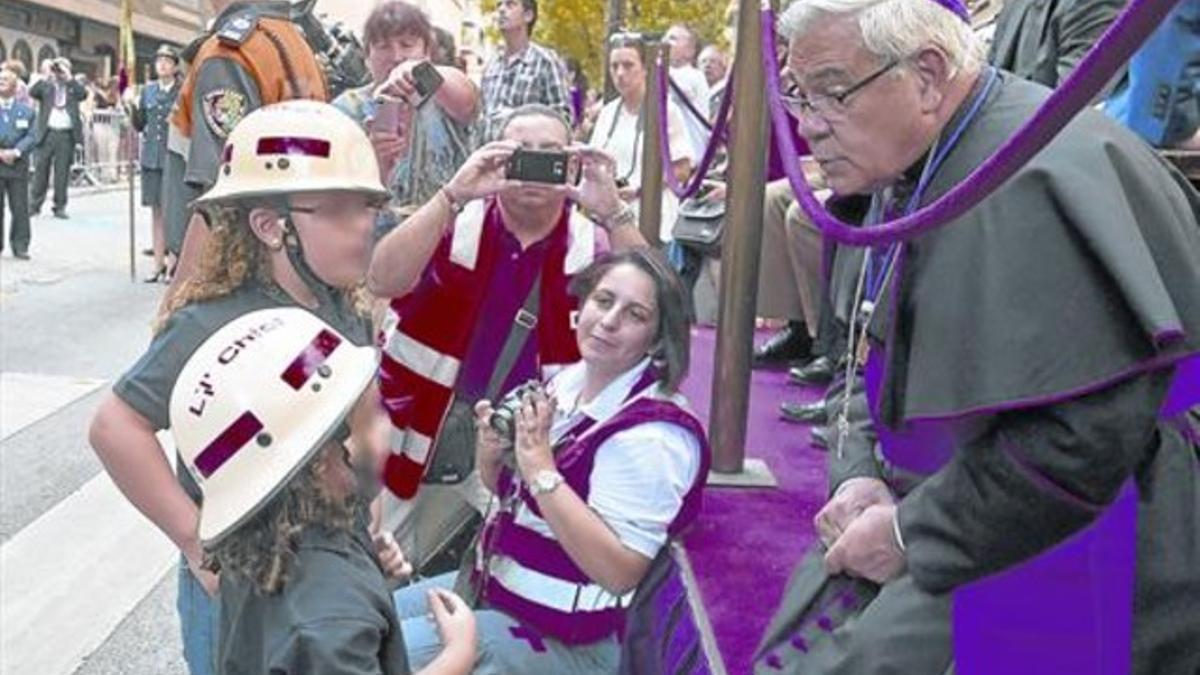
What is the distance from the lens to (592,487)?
282 cm

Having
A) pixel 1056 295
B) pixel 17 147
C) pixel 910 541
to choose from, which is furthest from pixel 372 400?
pixel 17 147

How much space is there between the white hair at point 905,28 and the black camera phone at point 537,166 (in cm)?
163

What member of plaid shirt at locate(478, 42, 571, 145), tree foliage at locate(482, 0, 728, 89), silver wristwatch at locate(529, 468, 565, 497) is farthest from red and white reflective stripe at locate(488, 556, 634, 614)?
tree foliage at locate(482, 0, 728, 89)

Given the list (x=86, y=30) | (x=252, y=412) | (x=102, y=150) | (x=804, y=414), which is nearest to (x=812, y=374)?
(x=804, y=414)

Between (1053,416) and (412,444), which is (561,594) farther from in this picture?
(1053,416)

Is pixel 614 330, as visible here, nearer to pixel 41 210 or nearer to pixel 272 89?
pixel 272 89

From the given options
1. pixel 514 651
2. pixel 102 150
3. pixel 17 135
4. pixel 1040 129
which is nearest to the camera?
pixel 1040 129

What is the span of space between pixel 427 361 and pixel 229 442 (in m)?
1.70

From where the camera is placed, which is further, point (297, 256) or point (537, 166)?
point (537, 166)

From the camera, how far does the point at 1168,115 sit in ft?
10.4

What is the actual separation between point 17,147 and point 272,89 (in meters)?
11.6

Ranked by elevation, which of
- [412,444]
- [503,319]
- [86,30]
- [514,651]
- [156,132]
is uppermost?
[503,319]

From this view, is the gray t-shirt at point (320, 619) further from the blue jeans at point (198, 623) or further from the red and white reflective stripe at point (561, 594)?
the red and white reflective stripe at point (561, 594)

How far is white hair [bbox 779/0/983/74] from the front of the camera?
6.24 ft
